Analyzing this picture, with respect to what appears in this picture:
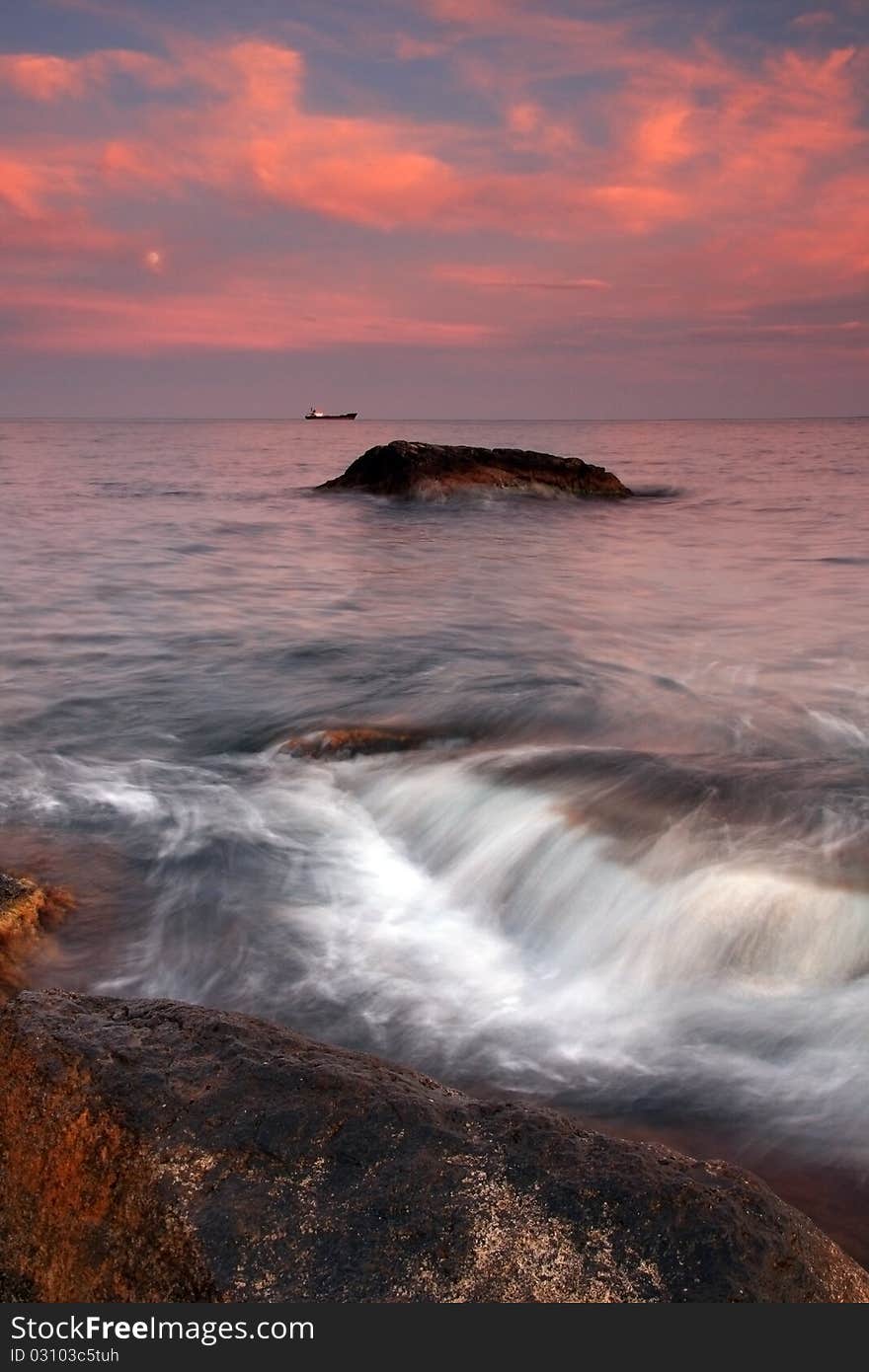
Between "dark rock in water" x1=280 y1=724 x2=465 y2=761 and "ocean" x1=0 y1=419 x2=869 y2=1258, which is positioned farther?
"dark rock in water" x1=280 y1=724 x2=465 y2=761

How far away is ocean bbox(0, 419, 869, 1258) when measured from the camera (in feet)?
14.4

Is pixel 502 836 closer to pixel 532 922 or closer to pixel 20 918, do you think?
pixel 532 922

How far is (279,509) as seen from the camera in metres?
28.1

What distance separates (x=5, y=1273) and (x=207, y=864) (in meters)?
3.92

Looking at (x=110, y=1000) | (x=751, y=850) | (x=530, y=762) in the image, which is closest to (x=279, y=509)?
(x=530, y=762)

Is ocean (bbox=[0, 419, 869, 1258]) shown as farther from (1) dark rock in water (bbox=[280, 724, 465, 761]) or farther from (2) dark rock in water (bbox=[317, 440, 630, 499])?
(2) dark rock in water (bbox=[317, 440, 630, 499])

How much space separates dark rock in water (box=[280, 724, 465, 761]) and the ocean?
0.13m

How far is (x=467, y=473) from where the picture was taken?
27312mm

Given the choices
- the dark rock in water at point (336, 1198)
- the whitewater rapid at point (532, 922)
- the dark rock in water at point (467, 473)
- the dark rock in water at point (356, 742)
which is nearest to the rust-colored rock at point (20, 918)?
the whitewater rapid at point (532, 922)

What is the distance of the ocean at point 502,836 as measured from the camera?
4.38 metres

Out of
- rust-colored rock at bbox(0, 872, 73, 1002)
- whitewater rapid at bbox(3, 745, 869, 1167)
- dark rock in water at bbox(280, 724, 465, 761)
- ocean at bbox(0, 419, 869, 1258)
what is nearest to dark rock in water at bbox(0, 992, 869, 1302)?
ocean at bbox(0, 419, 869, 1258)

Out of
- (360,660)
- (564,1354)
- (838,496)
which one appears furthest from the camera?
(838,496)

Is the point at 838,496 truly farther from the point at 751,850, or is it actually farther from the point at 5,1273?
the point at 5,1273

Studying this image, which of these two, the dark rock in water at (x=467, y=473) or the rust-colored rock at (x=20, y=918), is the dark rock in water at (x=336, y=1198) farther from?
the dark rock in water at (x=467, y=473)
